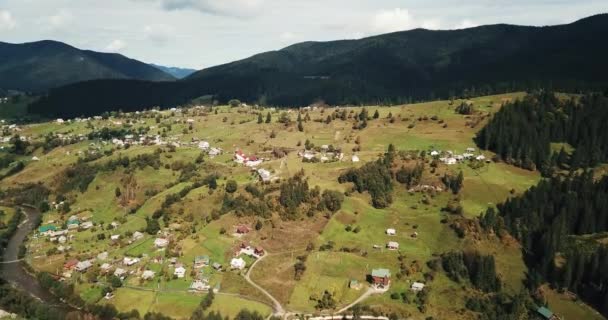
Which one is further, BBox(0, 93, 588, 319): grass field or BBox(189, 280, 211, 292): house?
BBox(189, 280, 211, 292): house

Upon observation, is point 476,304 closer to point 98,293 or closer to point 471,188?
point 471,188

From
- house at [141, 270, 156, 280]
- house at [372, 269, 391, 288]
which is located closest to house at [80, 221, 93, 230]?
house at [141, 270, 156, 280]

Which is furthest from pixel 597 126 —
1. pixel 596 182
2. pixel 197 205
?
pixel 197 205

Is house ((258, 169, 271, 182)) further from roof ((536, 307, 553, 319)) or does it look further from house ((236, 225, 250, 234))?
roof ((536, 307, 553, 319))

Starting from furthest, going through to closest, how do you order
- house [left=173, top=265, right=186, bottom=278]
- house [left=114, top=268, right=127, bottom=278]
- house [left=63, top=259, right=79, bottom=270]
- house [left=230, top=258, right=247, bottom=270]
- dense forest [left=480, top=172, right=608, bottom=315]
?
house [left=63, top=259, right=79, bottom=270], house [left=114, top=268, right=127, bottom=278], house [left=230, top=258, right=247, bottom=270], house [left=173, top=265, right=186, bottom=278], dense forest [left=480, top=172, right=608, bottom=315]

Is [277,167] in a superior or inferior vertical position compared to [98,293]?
superior

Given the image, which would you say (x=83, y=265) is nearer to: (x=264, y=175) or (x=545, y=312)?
(x=264, y=175)

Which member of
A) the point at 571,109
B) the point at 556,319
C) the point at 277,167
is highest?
the point at 571,109

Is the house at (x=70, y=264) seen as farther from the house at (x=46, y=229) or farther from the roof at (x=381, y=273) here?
the roof at (x=381, y=273)
